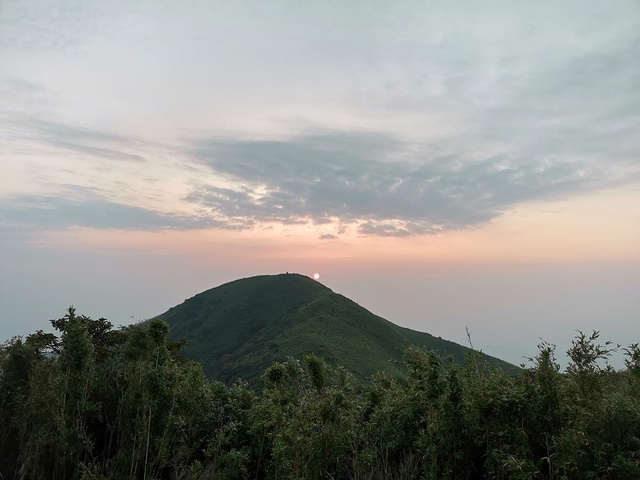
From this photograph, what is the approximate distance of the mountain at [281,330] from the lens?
201 feet

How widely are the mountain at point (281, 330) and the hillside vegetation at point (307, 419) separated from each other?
36.9 meters

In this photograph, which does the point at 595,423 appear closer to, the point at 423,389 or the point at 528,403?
the point at 528,403

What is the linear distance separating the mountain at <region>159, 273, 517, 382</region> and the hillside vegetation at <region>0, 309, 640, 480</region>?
121 feet

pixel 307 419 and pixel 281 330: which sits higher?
pixel 281 330

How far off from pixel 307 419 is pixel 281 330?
75.8 metres

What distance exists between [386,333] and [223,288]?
55.2 metres

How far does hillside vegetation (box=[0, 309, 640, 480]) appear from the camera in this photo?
5172 mm

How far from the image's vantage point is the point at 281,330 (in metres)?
80.8

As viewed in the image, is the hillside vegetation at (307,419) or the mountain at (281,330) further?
the mountain at (281,330)

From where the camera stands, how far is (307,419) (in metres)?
6.36

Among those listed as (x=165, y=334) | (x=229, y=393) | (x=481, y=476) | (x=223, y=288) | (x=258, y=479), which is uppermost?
(x=223, y=288)

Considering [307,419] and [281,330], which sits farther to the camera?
[281,330]

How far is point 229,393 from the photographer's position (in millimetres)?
8688

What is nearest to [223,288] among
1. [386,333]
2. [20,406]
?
[386,333]
